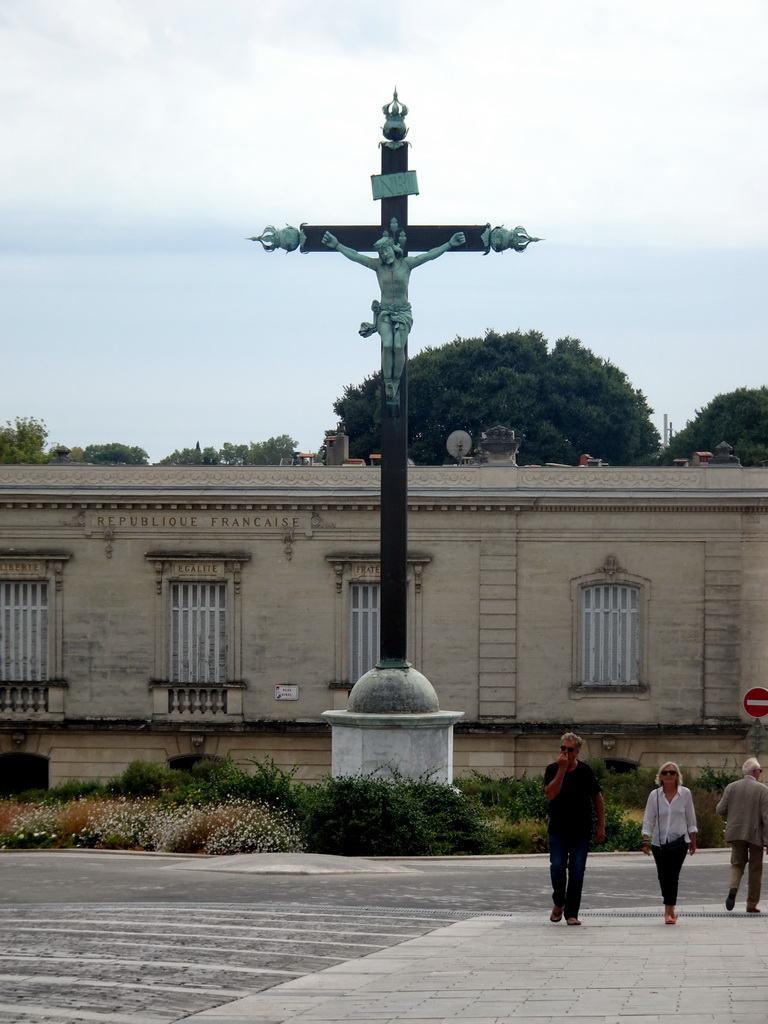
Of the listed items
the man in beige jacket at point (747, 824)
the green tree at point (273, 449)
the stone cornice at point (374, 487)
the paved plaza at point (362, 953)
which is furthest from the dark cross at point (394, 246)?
the green tree at point (273, 449)

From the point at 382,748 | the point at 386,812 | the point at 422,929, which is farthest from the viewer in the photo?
the point at 382,748

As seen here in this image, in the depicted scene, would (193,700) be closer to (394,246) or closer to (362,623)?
(362,623)

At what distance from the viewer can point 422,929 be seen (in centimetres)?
1478

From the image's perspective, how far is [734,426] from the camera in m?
73.0

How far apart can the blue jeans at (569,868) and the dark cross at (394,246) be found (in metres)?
9.15

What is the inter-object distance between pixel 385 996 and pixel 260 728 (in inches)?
1039

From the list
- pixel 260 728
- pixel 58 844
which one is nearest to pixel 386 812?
pixel 58 844

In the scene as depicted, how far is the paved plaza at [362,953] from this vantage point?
10.7 m

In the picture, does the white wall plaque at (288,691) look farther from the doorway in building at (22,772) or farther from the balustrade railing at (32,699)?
the doorway in building at (22,772)

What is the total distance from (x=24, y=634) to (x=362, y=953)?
26086mm

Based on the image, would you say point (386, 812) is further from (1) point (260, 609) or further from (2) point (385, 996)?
(1) point (260, 609)

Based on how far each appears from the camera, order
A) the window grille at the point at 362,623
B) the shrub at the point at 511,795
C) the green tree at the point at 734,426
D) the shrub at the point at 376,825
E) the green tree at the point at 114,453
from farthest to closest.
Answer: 1. the green tree at the point at 114,453
2. the green tree at the point at 734,426
3. the window grille at the point at 362,623
4. the shrub at the point at 511,795
5. the shrub at the point at 376,825

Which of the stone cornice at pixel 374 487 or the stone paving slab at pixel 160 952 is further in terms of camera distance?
the stone cornice at pixel 374 487

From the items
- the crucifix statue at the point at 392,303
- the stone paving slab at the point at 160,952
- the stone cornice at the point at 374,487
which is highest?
the crucifix statue at the point at 392,303
